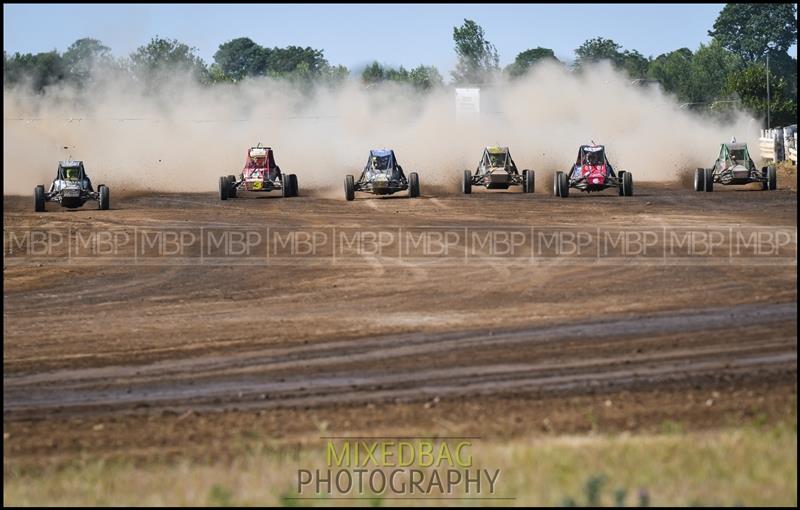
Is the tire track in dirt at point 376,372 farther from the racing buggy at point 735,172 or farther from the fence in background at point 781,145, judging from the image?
the fence in background at point 781,145

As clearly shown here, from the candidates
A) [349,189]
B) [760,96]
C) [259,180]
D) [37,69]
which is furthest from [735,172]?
[760,96]

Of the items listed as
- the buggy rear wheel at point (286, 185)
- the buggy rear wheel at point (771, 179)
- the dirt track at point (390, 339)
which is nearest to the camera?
the dirt track at point (390, 339)

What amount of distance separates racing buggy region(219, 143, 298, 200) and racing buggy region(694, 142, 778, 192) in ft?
42.7

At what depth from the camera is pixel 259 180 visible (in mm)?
42750

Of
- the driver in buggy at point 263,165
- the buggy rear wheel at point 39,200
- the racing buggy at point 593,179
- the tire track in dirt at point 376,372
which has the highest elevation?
the driver in buggy at point 263,165

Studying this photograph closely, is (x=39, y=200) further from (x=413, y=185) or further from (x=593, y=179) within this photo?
(x=593, y=179)

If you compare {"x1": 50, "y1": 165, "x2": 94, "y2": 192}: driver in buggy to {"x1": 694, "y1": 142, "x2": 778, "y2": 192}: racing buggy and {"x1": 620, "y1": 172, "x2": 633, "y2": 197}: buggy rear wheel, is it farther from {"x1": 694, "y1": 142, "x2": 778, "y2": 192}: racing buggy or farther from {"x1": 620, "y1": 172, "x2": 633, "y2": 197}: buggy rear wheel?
{"x1": 694, "y1": 142, "x2": 778, "y2": 192}: racing buggy

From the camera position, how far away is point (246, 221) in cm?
3212

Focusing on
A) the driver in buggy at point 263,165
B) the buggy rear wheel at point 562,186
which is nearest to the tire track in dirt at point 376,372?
the buggy rear wheel at point 562,186

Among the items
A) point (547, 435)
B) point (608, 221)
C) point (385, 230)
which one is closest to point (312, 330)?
point (547, 435)

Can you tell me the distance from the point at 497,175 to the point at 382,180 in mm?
3950

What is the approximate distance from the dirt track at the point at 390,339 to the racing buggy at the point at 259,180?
1838 centimetres

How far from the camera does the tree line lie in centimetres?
7406

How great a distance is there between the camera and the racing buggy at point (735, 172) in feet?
Result: 131
